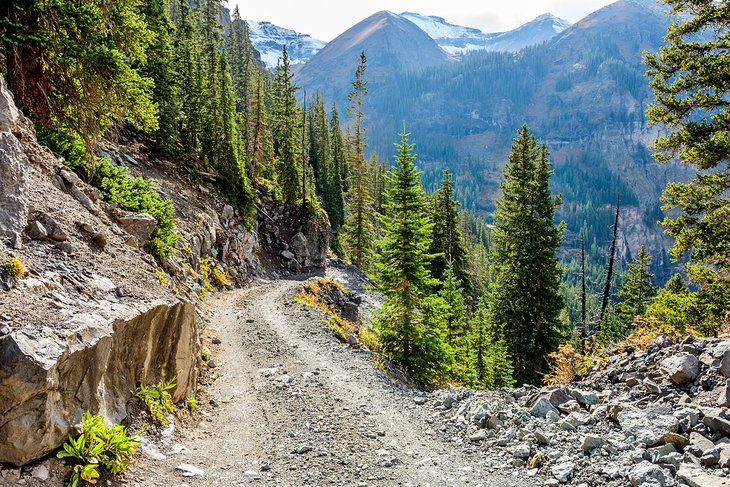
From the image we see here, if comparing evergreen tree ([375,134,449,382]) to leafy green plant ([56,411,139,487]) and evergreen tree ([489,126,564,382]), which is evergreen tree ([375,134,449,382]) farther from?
leafy green plant ([56,411,139,487])

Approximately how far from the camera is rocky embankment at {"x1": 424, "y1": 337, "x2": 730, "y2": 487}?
19.2 ft

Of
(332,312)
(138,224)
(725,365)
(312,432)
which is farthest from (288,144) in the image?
(725,365)

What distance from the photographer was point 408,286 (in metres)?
16.4

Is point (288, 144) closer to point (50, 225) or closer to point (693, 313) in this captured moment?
point (50, 225)

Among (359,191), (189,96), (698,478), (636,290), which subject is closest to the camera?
(698,478)

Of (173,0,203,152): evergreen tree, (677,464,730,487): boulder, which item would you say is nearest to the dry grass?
(677,464,730,487): boulder

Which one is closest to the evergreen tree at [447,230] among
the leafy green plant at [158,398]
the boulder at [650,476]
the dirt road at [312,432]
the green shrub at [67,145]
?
the dirt road at [312,432]

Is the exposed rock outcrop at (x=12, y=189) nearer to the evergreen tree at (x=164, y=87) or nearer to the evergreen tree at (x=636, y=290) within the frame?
the evergreen tree at (x=164, y=87)

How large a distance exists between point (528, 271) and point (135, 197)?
783 inches

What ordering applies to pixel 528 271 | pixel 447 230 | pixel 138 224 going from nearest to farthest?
pixel 138 224 → pixel 528 271 → pixel 447 230

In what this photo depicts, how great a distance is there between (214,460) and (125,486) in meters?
1.72

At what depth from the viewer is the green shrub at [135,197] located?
11797 millimetres

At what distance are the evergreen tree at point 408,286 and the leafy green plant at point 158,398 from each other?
9624 mm

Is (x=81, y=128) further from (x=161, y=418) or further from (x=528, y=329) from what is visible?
(x=528, y=329)
